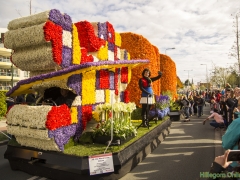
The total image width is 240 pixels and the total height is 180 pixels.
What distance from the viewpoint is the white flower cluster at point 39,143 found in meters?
4.18

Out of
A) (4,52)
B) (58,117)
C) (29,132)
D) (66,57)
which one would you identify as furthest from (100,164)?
(4,52)

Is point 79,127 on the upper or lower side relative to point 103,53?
lower

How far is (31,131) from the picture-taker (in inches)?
167

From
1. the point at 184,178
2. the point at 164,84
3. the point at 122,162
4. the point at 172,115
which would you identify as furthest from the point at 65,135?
the point at 164,84

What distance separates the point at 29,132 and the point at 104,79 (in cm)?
269

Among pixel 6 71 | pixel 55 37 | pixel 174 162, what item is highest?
pixel 6 71

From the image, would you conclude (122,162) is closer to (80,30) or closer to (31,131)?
(31,131)

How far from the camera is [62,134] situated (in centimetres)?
436

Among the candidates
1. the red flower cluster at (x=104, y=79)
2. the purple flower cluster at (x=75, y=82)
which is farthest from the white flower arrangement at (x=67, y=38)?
the red flower cluster at (x=104, y=79)

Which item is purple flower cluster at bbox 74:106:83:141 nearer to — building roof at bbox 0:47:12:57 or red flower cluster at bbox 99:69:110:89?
red flower cluster at bbox 99:69:110:89

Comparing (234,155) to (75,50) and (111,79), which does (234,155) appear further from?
(111,79)

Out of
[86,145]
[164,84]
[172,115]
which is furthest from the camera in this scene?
[164,84]

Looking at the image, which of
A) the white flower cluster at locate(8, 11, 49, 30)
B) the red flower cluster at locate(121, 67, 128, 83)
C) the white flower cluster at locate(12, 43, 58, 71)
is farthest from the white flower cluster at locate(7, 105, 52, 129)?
the red flower cluster at locate(121, 67, 128, 83)

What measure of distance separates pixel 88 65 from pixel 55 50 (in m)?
0.78
